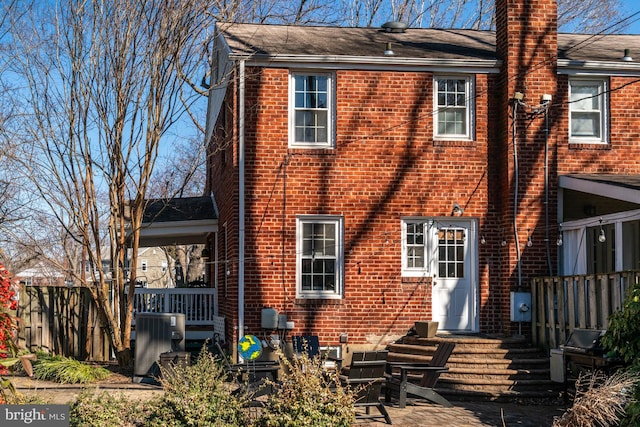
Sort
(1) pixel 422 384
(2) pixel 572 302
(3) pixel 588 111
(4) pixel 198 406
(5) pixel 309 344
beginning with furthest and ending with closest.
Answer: (3) pixel 588 111, (5) pixel 309 344, (2) pixel 572 302, (1) pixel 422 384, (4) pixel 198 406

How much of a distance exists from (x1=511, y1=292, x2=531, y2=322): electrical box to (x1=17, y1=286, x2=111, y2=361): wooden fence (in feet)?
28.5

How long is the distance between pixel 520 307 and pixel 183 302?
775 cm

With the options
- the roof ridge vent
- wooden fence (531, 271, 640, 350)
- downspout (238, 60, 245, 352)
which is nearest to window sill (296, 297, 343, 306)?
downspout (238, 60, 245, 352)

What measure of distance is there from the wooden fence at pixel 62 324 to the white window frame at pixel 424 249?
685cm

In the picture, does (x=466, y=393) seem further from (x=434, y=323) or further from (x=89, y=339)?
(x=89, y=339)

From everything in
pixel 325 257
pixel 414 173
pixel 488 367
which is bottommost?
pixel 488 367

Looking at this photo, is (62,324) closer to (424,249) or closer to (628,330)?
(424,249)

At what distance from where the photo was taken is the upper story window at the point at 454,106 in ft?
54.6

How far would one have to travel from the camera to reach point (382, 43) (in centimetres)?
1783

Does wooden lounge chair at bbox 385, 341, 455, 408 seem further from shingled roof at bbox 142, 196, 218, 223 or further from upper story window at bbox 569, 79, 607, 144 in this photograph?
shingled roof at bbox 142, 196, 218, 223

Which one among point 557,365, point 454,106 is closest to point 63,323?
point 454,106

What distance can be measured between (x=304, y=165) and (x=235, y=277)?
249cm

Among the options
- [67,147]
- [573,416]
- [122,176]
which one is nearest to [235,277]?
[122,176]

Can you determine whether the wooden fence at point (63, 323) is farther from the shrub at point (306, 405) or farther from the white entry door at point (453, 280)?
the shrub at point (306, 405)
